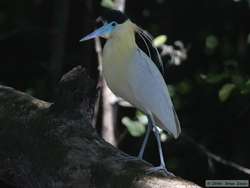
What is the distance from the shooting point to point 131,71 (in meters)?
2.47

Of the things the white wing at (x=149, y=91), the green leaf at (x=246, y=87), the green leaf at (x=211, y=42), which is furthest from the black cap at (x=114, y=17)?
the green leaf at (x=211, y=42)

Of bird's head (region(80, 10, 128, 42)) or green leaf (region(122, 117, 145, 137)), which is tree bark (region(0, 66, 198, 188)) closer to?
bird's head (region(80, 10, 128, 42))

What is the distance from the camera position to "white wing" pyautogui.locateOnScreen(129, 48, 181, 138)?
248 cm

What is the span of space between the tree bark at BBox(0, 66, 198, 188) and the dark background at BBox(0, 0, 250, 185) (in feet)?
3.46

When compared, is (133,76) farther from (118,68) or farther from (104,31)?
(104,31)

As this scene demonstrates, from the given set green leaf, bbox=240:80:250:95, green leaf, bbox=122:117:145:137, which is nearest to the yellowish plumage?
green leaf, bbox=240:80:250:95

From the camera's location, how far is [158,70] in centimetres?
258

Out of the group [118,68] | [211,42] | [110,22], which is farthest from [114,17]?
[211,42]

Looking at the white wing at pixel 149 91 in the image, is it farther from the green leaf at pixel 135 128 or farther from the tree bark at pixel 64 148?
the green leaf at pixel 135 128

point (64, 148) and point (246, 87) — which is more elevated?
point (246, 87)

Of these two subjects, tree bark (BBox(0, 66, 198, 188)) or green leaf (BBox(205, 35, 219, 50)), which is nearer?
tree bark (BBox(0, 66, 198, 188))

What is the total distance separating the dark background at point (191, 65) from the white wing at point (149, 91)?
3.02ft

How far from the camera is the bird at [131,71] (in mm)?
2463

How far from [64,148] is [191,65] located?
158 cm
